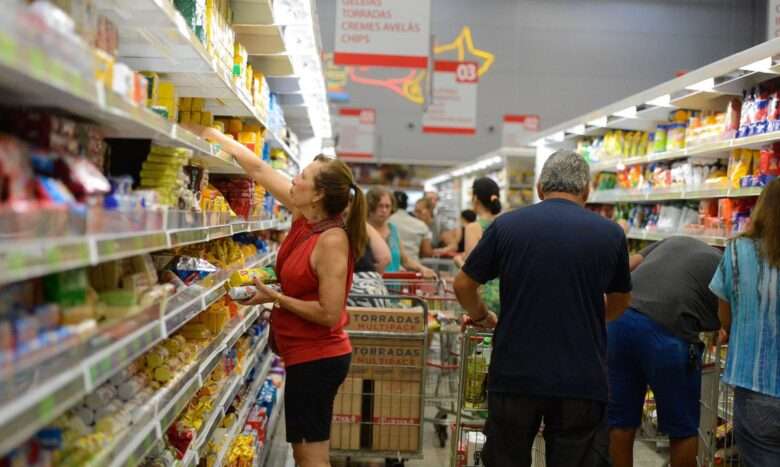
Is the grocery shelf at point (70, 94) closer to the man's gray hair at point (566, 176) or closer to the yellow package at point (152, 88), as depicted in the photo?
the yellow package at point (152, 88)

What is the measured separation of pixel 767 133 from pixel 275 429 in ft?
12.1

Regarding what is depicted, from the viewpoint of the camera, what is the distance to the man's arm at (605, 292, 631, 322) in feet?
10.5

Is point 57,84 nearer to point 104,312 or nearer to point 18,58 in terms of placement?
point 18,58

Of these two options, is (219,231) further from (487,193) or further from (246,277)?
(487,193)

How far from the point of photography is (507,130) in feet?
54.6

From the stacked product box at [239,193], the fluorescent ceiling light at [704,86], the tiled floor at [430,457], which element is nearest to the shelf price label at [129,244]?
the stacked product box at [239,193]

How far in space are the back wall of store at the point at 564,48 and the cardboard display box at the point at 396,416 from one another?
47.0 ft

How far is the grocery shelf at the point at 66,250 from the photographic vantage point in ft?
4.15

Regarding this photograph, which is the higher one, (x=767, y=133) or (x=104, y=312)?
(x=767, y=133)

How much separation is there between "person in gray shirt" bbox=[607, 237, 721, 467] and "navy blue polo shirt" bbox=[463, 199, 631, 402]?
0.86m

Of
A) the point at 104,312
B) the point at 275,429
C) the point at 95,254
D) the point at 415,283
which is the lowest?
the point at 275,429

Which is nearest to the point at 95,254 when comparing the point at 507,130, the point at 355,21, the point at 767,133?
the point at 767,133

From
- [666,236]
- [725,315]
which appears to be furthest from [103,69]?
[666,236]

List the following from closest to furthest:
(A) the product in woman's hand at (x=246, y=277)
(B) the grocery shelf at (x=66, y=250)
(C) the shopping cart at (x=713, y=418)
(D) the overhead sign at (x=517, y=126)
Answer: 1. (B) the grocery shelf at (x=66, y=250)
2. (A) the product in woman's hand at (x=246, y=277)
3. (C) the shopping cart at (x=713, y=418)
4. (D) the overhead sign at (x=517, y=126)
